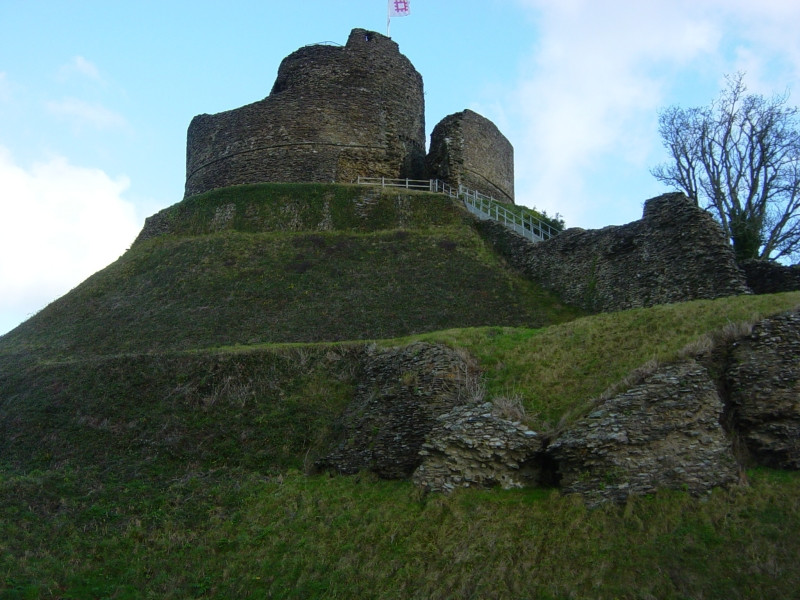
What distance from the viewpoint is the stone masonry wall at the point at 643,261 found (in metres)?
23.0

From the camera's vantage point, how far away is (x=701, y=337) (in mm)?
16234

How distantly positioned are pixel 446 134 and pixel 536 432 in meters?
26.0

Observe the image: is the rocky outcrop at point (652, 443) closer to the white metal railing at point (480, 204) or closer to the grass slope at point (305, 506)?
the grass slope at point (305, 506)

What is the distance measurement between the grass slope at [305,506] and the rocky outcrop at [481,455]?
0.43m

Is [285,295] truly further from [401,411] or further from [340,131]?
[340,131]

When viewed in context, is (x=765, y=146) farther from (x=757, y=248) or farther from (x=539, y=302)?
(x=539, y=302)

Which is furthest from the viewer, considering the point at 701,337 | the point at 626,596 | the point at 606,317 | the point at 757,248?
the point at 757,248

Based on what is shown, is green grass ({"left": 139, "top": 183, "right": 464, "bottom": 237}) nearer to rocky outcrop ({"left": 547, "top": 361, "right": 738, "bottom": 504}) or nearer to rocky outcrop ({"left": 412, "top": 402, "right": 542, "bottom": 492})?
rocky outcrop ({"left": 412, "top": 402, "right": 542, "bottom": 492})

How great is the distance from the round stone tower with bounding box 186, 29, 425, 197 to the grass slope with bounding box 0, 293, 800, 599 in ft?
58.6

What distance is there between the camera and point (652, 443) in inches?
556

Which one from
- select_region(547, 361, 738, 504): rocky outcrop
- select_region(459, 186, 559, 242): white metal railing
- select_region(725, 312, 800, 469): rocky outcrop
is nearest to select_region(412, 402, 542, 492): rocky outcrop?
select_region(547, 361, 738, 504): rocky outcrop

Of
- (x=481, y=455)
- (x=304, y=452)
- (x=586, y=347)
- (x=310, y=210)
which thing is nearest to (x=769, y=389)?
(x=586, y=347)

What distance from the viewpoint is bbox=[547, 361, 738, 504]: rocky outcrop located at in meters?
13.8

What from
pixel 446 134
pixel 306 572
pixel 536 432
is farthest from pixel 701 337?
pixel 446 134
